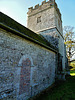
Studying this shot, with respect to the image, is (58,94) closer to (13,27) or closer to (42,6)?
(13,27)

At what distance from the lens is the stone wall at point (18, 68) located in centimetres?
339

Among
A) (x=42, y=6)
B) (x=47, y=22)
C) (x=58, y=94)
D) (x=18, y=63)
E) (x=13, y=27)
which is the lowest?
(x=58, y=94)

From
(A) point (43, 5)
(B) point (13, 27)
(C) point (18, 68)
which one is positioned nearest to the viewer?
(C) point (18, 68)

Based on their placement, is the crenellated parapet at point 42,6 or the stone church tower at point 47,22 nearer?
the stone church tower at point 47,22

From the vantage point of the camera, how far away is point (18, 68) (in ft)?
13.3

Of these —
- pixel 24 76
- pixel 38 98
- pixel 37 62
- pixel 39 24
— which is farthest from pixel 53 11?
pixel 38 98

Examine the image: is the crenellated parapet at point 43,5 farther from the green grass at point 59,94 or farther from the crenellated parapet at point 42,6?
the green grass at point 59,94

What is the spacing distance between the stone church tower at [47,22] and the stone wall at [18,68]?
5175 mm

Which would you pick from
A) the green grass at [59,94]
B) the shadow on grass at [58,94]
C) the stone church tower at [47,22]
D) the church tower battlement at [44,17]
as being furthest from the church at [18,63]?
the church tower battlement at [44,17]

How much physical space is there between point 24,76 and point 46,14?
421 inches

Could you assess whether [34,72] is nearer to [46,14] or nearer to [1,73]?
[1,73]

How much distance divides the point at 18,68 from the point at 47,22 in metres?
9.37

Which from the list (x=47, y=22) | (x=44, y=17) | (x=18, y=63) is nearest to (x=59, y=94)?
(x=18, y=63)

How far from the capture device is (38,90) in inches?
217
